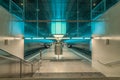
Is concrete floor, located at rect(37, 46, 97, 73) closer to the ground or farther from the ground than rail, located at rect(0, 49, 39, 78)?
closer to the ground

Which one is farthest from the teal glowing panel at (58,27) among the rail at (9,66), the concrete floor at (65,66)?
the rail at (9,66)

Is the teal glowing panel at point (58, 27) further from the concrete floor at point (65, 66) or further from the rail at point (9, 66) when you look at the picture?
the rail at point (9, 66)

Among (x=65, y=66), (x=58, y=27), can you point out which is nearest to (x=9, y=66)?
(x=65, y=66)

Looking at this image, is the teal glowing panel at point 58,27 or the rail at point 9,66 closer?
the rail at point 9,66

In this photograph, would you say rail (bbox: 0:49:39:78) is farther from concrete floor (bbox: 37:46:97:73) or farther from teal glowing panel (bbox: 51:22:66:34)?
teal glowing panel (bbox: 51:22:66:34)

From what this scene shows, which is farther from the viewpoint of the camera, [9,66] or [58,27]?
[58,27]

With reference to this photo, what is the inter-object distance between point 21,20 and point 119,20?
26.2 ft

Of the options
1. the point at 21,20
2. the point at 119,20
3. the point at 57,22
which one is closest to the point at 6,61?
the point at 119,20

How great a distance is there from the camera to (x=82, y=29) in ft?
48.8

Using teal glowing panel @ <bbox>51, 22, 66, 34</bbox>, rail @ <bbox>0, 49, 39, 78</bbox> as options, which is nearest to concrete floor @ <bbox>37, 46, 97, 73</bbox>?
teal glowing panel @ <bbox>51, 22, 66, 34</bbox>

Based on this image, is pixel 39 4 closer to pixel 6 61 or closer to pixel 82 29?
pixel 82 29

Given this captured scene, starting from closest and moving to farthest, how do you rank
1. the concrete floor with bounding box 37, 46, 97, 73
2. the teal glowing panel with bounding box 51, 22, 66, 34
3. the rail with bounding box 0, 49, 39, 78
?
the rail with bounding box 0, 49, 39, 78 → the concrete floor with bounding box 37, 46, 97, 73 → the teal glowing panel with bounding box 51, 22, 66, 34

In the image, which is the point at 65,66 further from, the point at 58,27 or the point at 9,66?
the point at 9,66

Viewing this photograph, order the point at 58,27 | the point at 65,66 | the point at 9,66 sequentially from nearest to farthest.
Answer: the point at 9,66 < the point at 65,66 < the point at 58,27
